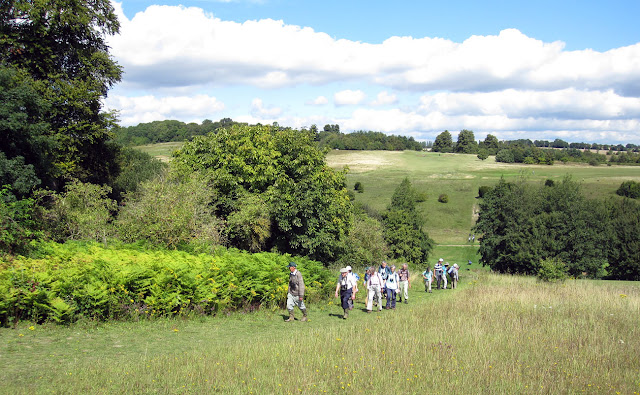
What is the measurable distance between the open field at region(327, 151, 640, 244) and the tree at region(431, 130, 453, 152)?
38409 millimetres

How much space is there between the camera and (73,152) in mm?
29969

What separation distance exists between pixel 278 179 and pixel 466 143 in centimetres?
15713

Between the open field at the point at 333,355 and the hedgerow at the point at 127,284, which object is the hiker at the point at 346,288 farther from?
the hedgerow at the point at 127,284

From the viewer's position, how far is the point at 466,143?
175375 millimetres

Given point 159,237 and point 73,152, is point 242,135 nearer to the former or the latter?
point 73,152

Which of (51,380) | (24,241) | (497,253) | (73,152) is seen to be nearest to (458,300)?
(51,380)

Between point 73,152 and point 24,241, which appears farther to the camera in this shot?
point 73,152

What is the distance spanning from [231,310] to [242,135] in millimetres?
18856

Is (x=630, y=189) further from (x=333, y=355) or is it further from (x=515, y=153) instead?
(x=333, y=355)

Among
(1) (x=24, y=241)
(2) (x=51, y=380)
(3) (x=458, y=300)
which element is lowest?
(3) (x=458, y=300)

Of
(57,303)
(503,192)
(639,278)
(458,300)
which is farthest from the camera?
(503,192)

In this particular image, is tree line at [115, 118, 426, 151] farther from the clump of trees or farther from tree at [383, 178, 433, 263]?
the clump of trees

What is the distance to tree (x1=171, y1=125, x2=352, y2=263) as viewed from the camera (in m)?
28.7

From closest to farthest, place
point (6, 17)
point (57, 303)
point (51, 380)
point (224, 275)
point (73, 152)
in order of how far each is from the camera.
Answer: point (51, 380), point (57, 303), point (224, 275), point (6, 17), point (73, 152)
